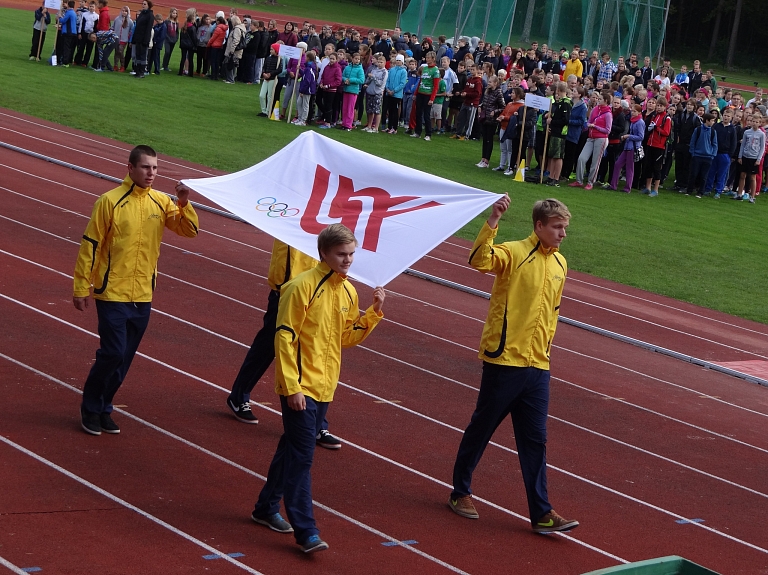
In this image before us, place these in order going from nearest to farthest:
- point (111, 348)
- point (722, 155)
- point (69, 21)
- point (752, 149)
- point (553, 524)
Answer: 1. point (553, 524)
2. point (111, 348)
3. point (752, 149)
4. point (722, 155)
5. point (69, 21)

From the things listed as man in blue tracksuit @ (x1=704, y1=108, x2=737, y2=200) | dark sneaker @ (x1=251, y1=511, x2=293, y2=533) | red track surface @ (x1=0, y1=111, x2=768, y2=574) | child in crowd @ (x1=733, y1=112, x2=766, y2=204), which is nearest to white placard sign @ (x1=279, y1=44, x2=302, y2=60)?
man in blue tracksuit @ (x1=704, y1=108, x2=737, y2=200)

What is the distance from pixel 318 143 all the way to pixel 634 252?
12304 mm

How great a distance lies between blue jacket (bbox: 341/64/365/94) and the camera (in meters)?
26.5

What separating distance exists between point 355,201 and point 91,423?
2421 millimetres

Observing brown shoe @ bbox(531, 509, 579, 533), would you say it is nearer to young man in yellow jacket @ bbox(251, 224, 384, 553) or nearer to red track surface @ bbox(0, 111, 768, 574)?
red track surface @ bbox(0, 111, 768, 574)

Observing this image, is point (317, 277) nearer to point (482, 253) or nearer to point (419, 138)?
point (482, 253)

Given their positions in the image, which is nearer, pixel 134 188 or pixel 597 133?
pixel 134 188

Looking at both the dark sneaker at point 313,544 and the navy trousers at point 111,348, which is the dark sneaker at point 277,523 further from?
the navy trousers at point 111,348

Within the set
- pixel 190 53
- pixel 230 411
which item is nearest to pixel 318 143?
pixel 230 411

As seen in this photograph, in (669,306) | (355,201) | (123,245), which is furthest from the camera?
(669,306)

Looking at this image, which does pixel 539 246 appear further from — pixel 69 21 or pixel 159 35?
pixel 159 35

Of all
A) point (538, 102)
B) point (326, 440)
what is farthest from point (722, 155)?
point (326, 440)

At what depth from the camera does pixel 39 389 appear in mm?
8320

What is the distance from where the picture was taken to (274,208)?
7699 mm
